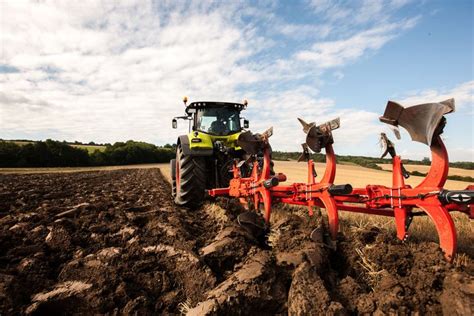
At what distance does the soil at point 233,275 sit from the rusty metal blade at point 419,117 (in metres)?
0.83

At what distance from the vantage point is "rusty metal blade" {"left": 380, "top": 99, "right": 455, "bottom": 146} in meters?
2.31

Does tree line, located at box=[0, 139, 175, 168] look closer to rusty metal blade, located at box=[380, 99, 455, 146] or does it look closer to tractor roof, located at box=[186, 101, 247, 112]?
tractor roof, located at box=[186, 101, 247, 112]

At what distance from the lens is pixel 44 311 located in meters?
2.42

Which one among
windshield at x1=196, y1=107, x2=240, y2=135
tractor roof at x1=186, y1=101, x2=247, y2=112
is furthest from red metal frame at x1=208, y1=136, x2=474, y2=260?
tractor roof at x1=186, y1=101, x2=247, y2=112

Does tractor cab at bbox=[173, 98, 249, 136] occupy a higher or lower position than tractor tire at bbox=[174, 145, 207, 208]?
higher

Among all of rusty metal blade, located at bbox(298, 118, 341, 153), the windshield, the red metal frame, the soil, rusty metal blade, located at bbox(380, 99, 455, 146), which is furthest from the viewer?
the windshield

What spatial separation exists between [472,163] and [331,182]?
30.1 metres

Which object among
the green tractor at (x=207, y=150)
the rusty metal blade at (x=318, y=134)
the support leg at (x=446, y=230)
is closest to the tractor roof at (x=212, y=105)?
the green tractor at (x=207, y=150)

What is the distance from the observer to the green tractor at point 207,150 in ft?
20.0

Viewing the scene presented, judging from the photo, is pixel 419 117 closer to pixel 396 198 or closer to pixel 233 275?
pixel 396 198

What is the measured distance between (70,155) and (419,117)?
138 feet

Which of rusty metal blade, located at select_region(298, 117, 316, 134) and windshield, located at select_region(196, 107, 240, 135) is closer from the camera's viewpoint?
rusty metal blade, located at select_region(298, 117, 316, 134)

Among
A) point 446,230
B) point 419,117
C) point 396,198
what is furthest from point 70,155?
point 446,230

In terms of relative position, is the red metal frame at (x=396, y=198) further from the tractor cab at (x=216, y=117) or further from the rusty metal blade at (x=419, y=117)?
the tractor cab at (x=216, y=117)
